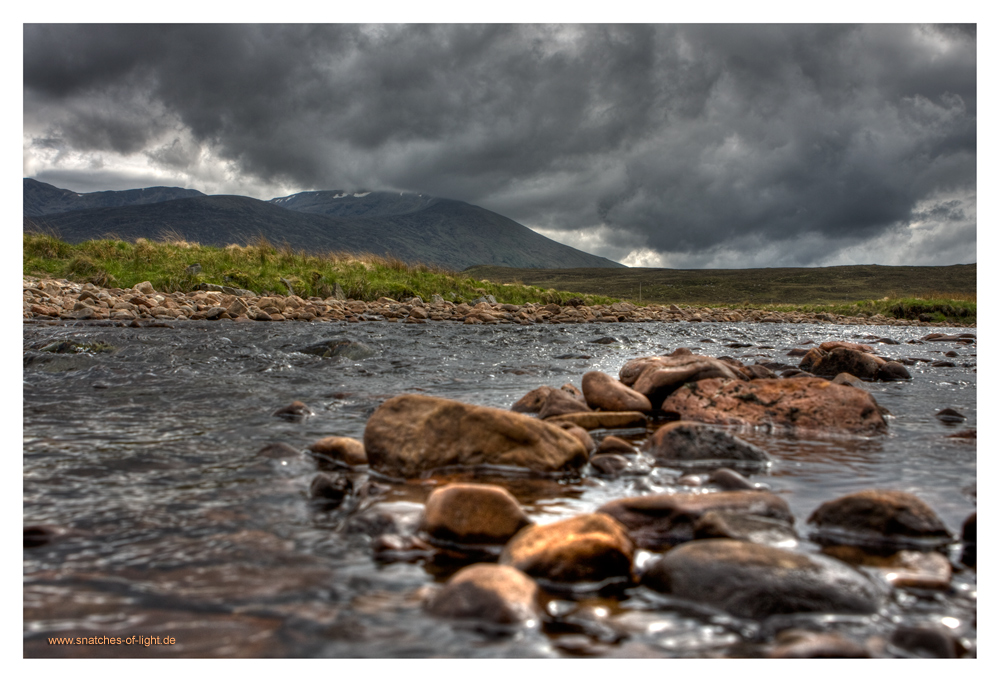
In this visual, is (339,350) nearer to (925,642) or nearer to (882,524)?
(882,524)

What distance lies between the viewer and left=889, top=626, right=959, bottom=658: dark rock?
1892mm

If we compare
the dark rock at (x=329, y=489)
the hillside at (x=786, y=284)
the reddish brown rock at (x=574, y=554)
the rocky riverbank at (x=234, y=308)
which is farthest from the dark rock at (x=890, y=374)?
the hillside at (x=786, y=284)

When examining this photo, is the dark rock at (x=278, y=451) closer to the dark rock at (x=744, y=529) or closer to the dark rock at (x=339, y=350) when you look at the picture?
the dark rock at (x=744, y=529)

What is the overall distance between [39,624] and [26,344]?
1069 cm

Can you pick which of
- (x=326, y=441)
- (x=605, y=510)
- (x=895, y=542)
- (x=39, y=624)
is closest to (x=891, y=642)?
(x=895, y=542)

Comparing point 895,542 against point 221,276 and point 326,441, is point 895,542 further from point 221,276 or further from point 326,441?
point 221,276

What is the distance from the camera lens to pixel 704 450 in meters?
4.35

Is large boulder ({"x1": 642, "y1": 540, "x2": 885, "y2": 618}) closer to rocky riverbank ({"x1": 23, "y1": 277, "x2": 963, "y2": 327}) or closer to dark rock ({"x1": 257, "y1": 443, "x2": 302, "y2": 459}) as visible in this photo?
dark rock ({"x1": 257, "y1": 443, "x2": 302, "y2": 459})

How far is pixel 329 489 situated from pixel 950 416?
6.88 m

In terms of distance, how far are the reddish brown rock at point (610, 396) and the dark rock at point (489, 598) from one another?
160 inches

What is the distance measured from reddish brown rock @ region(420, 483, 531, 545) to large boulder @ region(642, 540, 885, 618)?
74 cm

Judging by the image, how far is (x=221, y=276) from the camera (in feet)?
83.5

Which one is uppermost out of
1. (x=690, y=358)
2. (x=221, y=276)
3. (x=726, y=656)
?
(x=221, y=276)

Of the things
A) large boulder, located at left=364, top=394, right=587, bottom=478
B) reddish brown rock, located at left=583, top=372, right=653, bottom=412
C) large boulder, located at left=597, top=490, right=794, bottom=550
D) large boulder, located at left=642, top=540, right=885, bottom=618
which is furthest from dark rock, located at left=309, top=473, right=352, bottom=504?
reddish brown rock, located at left=583, top=372, right=653, bottom=412
